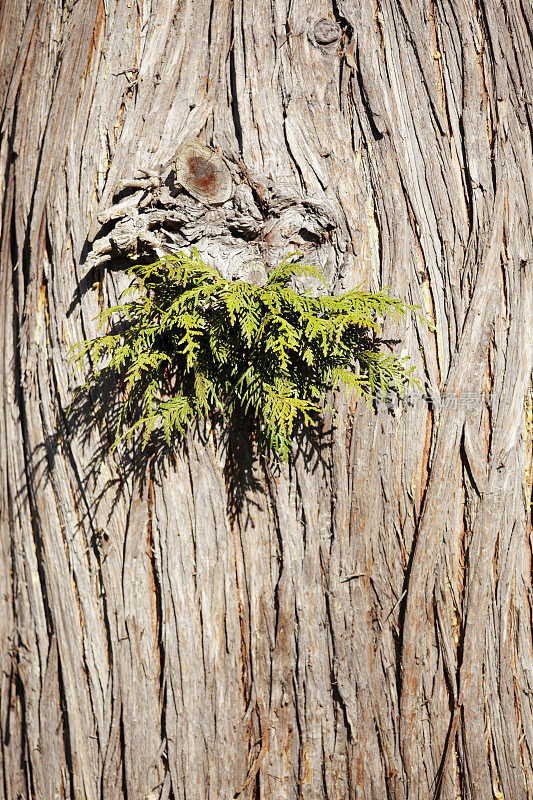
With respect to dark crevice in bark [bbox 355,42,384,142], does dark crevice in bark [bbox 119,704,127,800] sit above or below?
below

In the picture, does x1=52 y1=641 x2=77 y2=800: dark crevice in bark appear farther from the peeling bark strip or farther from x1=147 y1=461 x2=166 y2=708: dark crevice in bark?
x1=147 y1=461 x2=166 y2=708: dark crevice in bark

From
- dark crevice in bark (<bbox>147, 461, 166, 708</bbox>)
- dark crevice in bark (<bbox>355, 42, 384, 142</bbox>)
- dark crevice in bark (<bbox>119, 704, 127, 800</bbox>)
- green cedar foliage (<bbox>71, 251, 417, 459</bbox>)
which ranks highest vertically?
dark crevice in bark (<bbox>355, 42, 384, 142</bbox>)

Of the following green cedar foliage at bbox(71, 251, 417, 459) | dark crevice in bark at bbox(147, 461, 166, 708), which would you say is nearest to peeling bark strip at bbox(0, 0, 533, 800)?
dark crevice in bark at bbox(147, 461, 166, 708)

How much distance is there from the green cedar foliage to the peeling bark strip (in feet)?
0.37

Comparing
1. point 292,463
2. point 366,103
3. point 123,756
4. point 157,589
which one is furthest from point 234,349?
point 123,756

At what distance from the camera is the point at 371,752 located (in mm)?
1691

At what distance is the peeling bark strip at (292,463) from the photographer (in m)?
1.69

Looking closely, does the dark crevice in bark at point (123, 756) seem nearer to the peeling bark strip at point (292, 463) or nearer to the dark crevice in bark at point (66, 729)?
the peeling bark strip at point (292, 463)

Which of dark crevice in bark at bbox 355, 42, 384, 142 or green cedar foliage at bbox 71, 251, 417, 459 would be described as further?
dark crevice in bark at bbox 355, 42, 384, 142

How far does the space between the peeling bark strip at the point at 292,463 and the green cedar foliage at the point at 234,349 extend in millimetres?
111

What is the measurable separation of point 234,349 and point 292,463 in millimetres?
472

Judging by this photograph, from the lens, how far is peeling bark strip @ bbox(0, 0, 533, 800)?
1690 mm

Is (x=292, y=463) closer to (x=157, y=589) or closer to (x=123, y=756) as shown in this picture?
(x=157, y=589)

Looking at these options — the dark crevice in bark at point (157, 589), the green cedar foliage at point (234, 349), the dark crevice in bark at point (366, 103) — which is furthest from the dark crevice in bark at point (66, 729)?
the dark crevice in bark at point (366, 103)
